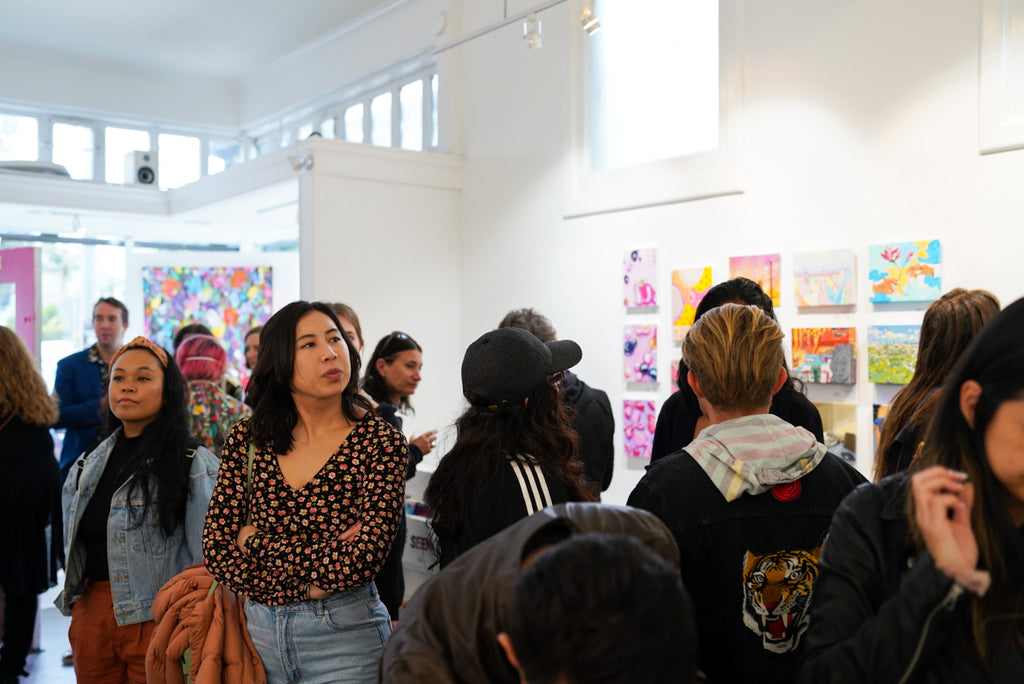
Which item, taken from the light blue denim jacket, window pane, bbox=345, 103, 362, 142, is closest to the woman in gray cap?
A: the light blue denim jacket

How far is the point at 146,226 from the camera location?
8977 mm

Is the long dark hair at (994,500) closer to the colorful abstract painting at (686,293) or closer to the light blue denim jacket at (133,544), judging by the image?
the light blue denim jacket at (133,544)

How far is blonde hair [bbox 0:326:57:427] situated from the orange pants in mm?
1315

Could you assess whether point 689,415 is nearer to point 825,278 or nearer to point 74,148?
point 825,278

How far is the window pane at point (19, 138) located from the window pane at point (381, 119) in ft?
11.4

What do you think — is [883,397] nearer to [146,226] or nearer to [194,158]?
[146,226]

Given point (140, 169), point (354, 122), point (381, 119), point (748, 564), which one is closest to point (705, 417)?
point (748, 564)

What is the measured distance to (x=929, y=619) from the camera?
3.79 feet

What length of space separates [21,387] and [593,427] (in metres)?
2.53

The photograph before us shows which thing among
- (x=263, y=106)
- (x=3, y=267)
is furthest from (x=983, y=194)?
(x=263, y=106)

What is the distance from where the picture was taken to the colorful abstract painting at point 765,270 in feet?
15.2

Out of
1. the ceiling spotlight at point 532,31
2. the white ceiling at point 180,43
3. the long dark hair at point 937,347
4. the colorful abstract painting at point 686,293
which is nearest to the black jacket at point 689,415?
the long dark hair at point 937,347

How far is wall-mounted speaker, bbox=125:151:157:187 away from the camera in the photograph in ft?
28.6

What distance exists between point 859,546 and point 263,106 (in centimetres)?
933
